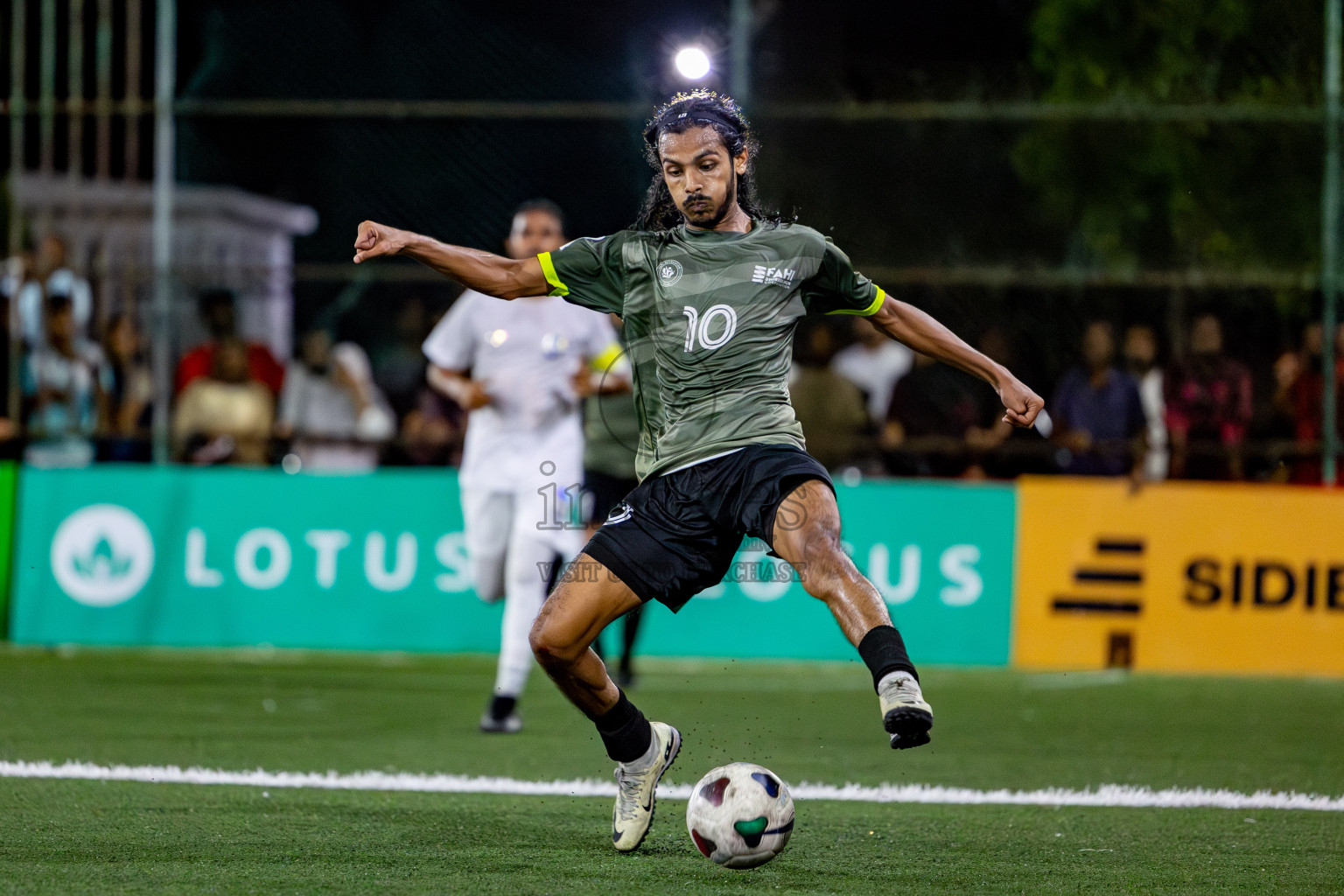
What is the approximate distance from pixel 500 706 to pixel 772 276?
3444mm

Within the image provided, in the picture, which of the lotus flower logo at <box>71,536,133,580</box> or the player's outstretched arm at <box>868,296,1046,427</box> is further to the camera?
the lotus flower logo at <box>71,536,133,580</box>

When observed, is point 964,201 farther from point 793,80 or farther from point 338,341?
point 338,341

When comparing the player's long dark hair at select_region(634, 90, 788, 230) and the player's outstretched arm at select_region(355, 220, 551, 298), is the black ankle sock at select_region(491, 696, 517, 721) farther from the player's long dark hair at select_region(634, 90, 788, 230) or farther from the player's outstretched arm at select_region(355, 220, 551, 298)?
the player's outstretched arm at select_region(355, 220, 551, 298)

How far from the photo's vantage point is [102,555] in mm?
11297

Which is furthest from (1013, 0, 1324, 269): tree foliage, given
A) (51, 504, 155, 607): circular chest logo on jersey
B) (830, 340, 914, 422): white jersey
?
(51, 504, 155, 607): circular chest logo on jersey

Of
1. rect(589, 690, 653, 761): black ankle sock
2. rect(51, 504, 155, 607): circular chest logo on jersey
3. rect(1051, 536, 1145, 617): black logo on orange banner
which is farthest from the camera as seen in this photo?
rect(51, 504, 155, 607): circular chest logo on jersey

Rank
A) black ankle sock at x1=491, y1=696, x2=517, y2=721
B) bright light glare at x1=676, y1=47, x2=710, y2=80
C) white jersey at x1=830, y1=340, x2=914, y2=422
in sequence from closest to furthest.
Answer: black ankle sock at x1=491, y1=696, x2=517, y2=721, bright light glare at x1=676, y1=47, x2=710, y2=80, white jersey at x1=830, y1=340, x2=914, y2=422

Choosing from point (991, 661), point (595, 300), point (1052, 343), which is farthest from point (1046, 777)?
point (1052, 343)

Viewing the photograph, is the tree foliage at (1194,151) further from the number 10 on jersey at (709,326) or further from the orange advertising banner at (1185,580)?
the number 10 on jersey at (709,326)

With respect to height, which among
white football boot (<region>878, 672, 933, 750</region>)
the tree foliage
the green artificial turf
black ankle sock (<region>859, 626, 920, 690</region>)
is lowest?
the green artificial turf

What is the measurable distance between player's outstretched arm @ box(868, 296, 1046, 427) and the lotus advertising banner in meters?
5.65

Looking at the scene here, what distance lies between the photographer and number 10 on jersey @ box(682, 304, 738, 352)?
5168 millimetres

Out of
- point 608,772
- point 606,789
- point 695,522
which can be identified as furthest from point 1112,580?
point 695,522

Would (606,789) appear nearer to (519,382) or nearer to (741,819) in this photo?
(741,819)
